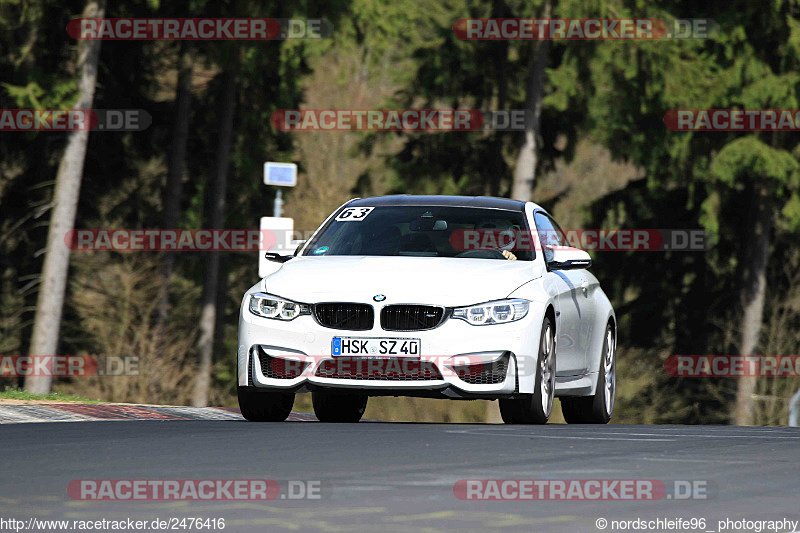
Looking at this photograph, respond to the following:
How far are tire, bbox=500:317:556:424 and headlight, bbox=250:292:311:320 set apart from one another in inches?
63.4

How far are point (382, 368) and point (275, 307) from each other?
90 centimetres

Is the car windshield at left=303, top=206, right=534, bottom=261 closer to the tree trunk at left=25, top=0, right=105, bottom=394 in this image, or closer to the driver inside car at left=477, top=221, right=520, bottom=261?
the driver inside car at left=477, top=221, right=520, bottom=261

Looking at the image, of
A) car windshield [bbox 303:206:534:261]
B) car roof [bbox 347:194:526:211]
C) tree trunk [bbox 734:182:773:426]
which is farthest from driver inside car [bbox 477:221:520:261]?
tree trunk [bbox 734:182:773:426]

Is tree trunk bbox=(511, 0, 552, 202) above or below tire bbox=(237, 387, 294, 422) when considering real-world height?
above

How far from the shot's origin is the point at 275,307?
1142 centimetres

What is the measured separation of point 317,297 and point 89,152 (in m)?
23.8

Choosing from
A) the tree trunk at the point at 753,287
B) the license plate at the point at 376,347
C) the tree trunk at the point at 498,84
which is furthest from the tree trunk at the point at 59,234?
the license plate at the point at 376,347

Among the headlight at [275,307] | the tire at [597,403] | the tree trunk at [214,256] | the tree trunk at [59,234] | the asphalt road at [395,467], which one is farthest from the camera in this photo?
the tree trunk at [214,256]

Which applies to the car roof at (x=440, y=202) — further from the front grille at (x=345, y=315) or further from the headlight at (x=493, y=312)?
the front grille at (x=345, y=315)

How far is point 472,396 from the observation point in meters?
11.2

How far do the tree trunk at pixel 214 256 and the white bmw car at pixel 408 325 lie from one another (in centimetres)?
2260

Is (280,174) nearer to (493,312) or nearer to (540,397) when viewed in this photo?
(540,397)

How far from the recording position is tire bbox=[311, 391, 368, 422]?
13.5 metres

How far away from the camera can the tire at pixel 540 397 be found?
11617mm
